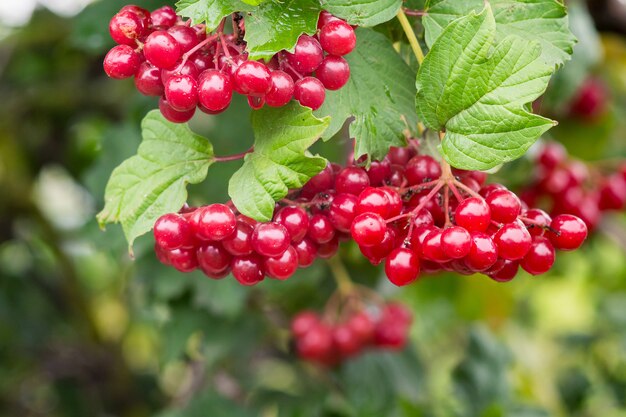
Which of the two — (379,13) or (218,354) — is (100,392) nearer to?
(218,354)

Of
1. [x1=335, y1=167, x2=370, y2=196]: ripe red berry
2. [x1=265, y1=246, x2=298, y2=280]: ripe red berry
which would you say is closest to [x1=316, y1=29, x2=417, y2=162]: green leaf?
[x1=335, y1=167, x2=370, y2=196]: ripe red berry

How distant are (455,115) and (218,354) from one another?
863 mm

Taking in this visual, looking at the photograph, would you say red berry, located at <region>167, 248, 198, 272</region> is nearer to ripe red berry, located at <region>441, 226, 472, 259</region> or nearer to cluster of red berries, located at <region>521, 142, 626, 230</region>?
ripe red berry, located at <region>441, 226, 472, 259</region>

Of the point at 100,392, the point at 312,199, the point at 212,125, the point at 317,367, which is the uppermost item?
the point at 312,199

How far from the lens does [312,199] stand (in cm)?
72

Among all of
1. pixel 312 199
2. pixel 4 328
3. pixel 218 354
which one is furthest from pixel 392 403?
pixel 4 328

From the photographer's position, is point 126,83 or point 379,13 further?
point 126,83

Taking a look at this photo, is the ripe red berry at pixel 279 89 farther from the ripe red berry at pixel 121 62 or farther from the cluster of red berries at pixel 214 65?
the ripe red berry at pixel 121 62

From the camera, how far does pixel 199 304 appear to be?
1.35m

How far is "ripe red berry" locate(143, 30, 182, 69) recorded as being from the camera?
0.62 m

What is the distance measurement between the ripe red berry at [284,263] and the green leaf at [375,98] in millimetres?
124

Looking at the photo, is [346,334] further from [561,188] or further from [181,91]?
[181,91]

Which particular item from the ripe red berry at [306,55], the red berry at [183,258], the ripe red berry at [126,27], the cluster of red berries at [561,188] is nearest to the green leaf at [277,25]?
the ripe red berry at [306,55]

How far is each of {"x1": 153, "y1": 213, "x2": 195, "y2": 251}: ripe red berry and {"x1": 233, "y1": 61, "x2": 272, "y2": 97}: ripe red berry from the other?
0.47ft
